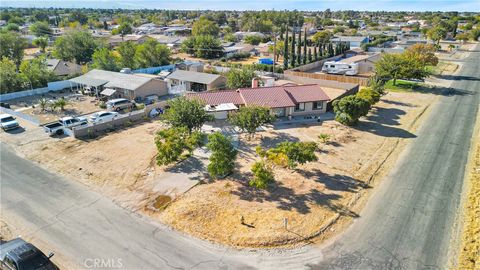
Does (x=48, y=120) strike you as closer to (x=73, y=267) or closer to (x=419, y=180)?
(x=73, y=267)

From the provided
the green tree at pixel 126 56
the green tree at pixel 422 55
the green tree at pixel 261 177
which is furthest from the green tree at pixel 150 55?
the green tree at pixel 261 177

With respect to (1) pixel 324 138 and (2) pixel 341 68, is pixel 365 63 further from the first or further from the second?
(1) pixel 324 138

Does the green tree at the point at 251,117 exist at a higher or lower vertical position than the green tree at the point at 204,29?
lower

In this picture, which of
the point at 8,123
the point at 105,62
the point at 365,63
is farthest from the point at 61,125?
the point at 365,63

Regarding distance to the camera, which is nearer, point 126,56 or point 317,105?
point 317,105

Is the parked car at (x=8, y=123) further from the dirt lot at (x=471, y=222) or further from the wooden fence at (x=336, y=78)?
the wooden fence at (x=336, y=78)

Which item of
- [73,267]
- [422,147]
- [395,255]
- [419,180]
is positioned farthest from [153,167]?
[422,147]
